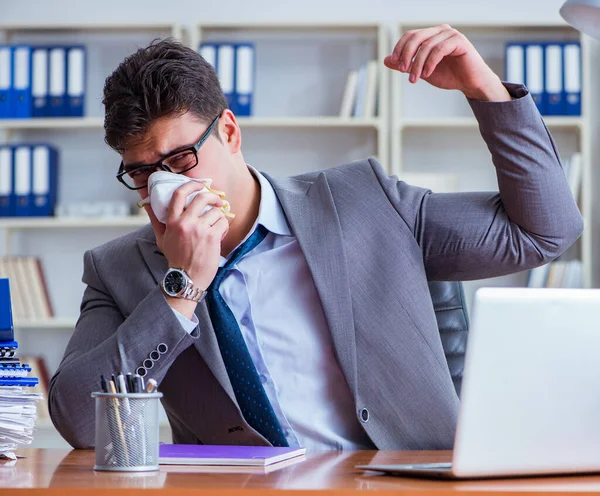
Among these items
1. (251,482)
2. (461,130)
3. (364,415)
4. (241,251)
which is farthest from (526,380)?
(461,130)

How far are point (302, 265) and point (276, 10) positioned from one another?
264cm

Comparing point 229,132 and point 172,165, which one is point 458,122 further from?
point 172,165

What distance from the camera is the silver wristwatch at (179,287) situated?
54.6 inches

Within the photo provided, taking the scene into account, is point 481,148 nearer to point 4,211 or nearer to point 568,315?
point 4,211

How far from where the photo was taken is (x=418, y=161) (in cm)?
400

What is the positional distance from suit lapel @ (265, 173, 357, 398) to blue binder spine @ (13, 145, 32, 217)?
7.71 ft

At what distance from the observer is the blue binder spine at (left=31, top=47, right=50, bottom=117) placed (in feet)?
12.5

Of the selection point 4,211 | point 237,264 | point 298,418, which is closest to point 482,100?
point 237,264

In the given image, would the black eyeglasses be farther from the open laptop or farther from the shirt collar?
the open laptop

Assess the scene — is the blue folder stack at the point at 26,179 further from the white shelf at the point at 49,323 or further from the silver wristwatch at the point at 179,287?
the silver wristwatch at the point at 179,287

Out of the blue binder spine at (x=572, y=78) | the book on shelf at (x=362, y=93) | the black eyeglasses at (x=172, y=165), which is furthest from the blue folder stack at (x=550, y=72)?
the black eyeglasses at (x=172, y=165)

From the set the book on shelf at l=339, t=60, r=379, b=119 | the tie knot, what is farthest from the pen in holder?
the book on shelf at l=339, t=60, r=379, b=119

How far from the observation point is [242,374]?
4.99 ft

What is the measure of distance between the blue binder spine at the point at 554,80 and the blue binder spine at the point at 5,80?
89.8 inches
